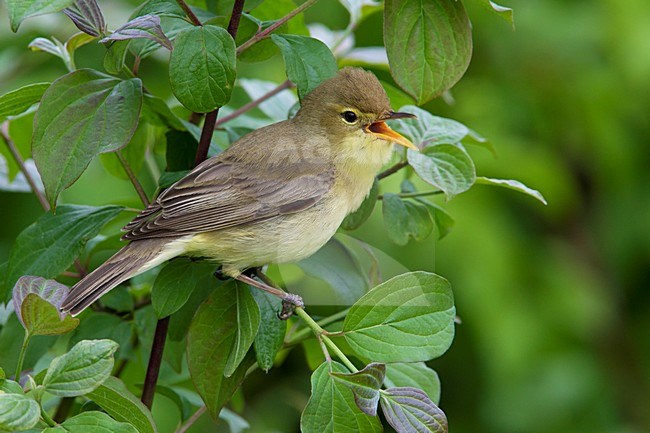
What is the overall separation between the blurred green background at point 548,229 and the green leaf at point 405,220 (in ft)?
5.19

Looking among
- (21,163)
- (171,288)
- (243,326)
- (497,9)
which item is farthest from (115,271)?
(497,9)

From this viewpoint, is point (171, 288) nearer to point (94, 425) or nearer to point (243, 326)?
point (243, 326)

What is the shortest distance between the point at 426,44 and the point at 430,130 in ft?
0.85

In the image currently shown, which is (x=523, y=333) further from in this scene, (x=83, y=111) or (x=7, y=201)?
(x=83, y=111)

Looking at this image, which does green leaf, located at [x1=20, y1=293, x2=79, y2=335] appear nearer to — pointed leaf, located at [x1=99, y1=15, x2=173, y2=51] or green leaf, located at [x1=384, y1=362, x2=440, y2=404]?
pointed leaf, located at [x1=99, y1=15, x2=173, y2=51]

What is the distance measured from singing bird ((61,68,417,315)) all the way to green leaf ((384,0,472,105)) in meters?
0.20

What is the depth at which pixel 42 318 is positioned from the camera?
100 cm

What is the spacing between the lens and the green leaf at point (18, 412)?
0.91 meters

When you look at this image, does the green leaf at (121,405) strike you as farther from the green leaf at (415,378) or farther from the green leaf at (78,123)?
the green leaf at (415,378)

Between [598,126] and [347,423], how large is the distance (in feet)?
7.85

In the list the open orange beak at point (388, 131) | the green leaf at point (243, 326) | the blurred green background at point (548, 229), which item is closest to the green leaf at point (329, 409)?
the green leaf at point (243, 326)

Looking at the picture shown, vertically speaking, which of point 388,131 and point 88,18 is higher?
point 88,18

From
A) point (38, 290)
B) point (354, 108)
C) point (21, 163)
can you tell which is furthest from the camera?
point (354, 108)

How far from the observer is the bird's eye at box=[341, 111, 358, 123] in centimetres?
164
